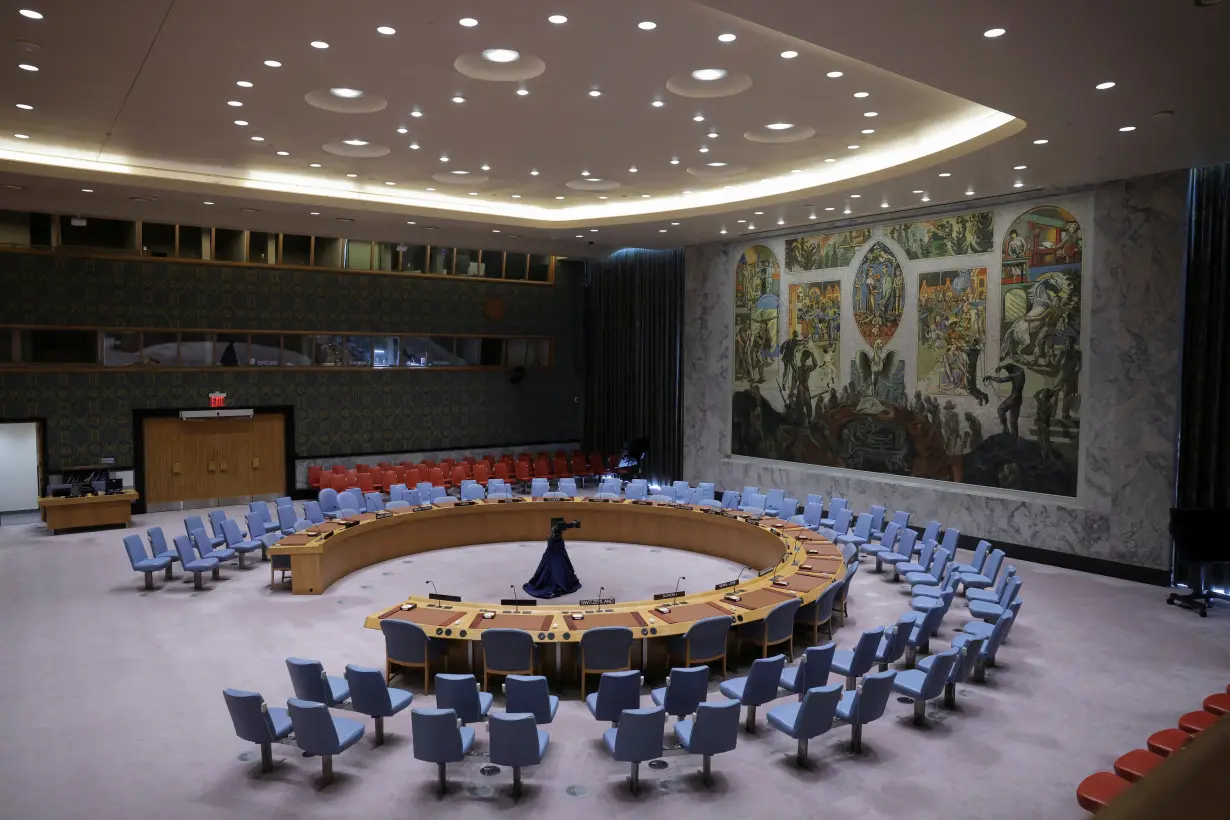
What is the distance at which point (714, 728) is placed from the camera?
633 centimetres

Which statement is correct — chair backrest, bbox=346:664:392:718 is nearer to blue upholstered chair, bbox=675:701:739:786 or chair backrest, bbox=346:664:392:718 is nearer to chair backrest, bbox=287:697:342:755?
chair backrest, bbox=287:697:342:755

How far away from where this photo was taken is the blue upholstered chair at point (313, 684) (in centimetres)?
687

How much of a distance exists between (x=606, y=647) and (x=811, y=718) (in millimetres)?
2145

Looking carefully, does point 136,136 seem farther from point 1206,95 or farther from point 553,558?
point 1206,95

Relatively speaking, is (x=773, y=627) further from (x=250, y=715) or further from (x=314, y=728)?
(x=250, y=715)

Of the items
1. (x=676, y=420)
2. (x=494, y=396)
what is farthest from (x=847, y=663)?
(x=494, y=396)

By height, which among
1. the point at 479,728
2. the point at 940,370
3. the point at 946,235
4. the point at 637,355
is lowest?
the point at 479,728

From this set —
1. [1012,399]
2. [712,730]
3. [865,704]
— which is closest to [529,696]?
[712,730]

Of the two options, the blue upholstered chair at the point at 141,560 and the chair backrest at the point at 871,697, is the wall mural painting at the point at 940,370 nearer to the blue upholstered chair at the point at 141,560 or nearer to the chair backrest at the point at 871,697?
the chair backrest at the point at 871,697

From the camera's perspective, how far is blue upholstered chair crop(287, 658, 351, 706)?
6.87m

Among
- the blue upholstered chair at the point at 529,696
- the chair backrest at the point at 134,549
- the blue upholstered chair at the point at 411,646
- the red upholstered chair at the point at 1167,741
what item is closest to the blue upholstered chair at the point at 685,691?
the blue upholstered chair at the point at 529,696

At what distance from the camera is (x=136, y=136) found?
1195cm

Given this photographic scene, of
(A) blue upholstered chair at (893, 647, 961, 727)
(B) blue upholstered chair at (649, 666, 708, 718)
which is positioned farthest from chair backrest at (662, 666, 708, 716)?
(A) blue upholstered chair at (893, 647, 961, 727)

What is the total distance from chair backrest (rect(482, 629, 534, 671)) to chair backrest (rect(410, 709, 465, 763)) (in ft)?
5.57
